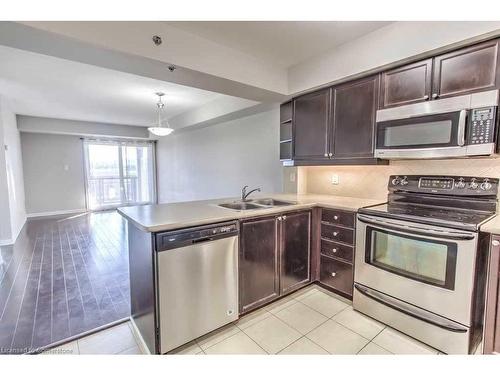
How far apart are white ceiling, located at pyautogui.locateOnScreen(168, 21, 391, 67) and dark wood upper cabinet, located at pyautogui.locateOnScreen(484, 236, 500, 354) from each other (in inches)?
72.3

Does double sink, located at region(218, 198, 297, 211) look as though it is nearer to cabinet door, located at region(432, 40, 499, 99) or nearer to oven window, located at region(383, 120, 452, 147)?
oven window, located at region(383, 120, 452, 147)

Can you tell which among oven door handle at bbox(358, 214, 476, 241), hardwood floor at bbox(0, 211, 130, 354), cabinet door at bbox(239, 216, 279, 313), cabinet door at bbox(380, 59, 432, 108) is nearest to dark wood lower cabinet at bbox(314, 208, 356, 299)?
oven door handle at bbox(358, 214, 476, 241)

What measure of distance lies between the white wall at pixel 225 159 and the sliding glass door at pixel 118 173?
126 cm

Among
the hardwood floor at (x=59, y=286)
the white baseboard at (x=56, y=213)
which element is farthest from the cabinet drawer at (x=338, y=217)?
the white baseboard at (x=56, y=213)

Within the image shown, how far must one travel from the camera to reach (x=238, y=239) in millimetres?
1961

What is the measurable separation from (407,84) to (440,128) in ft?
1.49

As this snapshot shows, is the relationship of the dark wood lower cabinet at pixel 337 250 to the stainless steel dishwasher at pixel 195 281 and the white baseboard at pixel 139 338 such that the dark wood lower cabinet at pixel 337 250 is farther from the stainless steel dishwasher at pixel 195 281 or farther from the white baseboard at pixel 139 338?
the white baseboard at pixel 139 338

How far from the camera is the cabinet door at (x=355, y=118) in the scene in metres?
2.26

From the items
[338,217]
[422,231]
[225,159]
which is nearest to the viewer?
[422,231]

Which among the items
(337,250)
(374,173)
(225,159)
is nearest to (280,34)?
(374,173)

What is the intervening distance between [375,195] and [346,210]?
626 millimetres

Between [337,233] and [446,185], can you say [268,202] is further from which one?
[446,185]

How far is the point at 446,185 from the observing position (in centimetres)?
204
